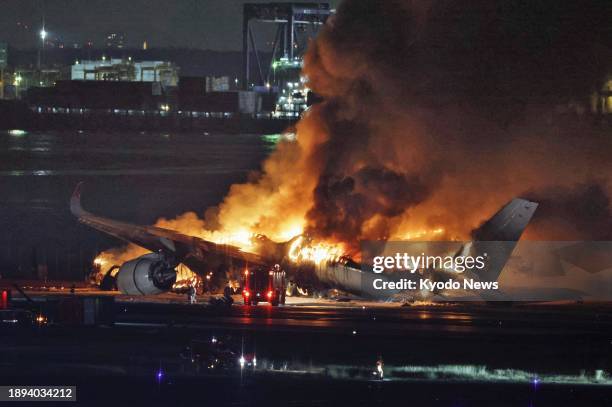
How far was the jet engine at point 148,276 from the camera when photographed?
5753 cm

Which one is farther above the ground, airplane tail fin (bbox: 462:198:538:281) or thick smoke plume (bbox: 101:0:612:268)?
thick smoke plume (bbox: 101:0:612:268)

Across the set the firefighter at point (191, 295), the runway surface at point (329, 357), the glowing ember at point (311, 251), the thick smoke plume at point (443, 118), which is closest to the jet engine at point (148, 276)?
the firefighter at point (191, 295)

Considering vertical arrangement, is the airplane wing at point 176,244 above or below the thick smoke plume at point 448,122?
below

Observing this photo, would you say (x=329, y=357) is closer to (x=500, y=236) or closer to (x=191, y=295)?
(x=500, y=236)

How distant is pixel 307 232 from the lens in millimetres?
58844

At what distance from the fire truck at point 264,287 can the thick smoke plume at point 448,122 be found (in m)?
7.59

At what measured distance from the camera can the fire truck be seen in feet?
174

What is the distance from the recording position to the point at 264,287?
53344 mm

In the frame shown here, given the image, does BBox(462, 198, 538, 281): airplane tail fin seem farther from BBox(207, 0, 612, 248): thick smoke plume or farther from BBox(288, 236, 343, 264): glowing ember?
BBox(288, 236, 343, 264): glowing ember

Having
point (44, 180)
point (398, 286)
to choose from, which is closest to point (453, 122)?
point (398, 286)

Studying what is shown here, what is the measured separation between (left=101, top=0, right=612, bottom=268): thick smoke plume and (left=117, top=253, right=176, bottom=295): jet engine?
8.03 metres

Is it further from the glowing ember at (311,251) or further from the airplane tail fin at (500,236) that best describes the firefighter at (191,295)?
the airplane tail fin at (500,236)

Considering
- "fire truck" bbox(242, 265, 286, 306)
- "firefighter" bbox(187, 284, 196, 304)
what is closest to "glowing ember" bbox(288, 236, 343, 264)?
"fire truck" bbox(242, 265, 286, 306)

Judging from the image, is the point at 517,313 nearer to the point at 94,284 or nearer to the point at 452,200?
the point at 452,200
